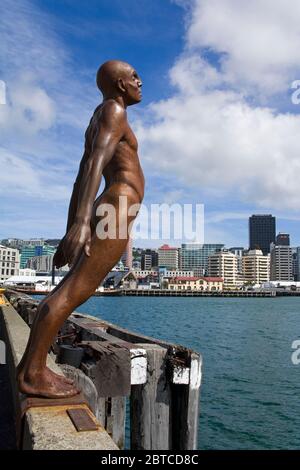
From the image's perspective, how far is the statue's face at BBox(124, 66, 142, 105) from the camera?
4.36m

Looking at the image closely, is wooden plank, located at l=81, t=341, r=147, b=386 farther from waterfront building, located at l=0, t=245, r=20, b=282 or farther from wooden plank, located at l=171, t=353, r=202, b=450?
waterfront building, located at l=0, t=245, r=20, b=282

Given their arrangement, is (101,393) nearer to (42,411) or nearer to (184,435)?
(184,435)

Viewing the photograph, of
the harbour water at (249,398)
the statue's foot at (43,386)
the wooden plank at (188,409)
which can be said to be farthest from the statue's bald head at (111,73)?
the harbour water at (249,398)

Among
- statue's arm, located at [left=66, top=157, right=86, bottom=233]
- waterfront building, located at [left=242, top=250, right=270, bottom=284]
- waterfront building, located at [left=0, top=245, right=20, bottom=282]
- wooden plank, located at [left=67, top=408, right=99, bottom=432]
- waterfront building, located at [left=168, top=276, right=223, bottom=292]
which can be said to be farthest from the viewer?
waterfront building, located at [left=242, top=250, right=270, bottom=284]

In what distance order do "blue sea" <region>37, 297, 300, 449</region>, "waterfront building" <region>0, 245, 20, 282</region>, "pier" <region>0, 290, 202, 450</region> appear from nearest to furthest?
"pier" <region>0, 290, 202, 450</region> < "blue sea" <region>37, 297, 300, 449</region> < "waterfront building" <region>0, 245, 20, 282</region>

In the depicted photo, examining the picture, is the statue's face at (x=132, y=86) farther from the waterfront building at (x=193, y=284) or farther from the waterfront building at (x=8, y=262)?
the waterfront building at (x=193, y=284)

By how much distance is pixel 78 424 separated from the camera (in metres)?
3.09

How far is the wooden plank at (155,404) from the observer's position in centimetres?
550

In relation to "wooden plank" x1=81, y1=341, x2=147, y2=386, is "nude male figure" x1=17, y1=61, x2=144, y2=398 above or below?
above

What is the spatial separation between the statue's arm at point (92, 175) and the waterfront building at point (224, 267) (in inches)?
7205

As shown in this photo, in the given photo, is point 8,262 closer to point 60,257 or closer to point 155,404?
point 155,404

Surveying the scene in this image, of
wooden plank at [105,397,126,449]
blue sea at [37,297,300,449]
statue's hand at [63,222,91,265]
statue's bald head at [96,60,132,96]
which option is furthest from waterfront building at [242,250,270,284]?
statue's hand at [63,222,91,265]

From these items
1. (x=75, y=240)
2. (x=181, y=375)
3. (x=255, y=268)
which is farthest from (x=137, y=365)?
(x=255, y=268)
